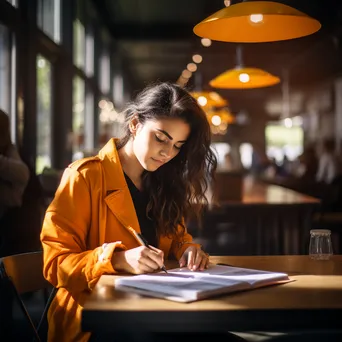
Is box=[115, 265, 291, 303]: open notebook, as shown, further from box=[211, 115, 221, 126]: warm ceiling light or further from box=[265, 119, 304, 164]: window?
box=[265, 119, 304, 164]: window

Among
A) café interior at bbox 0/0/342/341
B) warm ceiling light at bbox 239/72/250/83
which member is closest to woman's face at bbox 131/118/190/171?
café interior at bbox 0/0/342/341

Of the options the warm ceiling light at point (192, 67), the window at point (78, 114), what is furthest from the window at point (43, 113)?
the warm ceiling light at point (192, 67)

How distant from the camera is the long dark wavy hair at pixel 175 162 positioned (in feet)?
7.75

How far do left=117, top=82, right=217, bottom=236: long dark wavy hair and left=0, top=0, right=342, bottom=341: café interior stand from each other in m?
0.11

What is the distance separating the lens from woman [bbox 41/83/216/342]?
198 cm

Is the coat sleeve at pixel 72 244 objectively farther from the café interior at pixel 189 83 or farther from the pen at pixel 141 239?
the café interior at pixel 189 83

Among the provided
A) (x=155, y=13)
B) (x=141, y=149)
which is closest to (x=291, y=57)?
(x=155, y=13)

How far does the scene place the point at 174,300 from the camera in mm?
1617

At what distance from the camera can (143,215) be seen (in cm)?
246

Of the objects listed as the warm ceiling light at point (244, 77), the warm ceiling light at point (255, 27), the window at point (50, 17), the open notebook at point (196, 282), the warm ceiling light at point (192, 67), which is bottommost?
the open notebook at point (196, 282)

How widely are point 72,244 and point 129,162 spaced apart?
0.49 meters

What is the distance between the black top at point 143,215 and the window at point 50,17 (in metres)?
4.19

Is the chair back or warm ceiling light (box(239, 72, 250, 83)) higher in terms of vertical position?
warm ceiling light (box(239, 72, 250, 83))

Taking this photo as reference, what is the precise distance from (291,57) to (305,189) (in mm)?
8138
